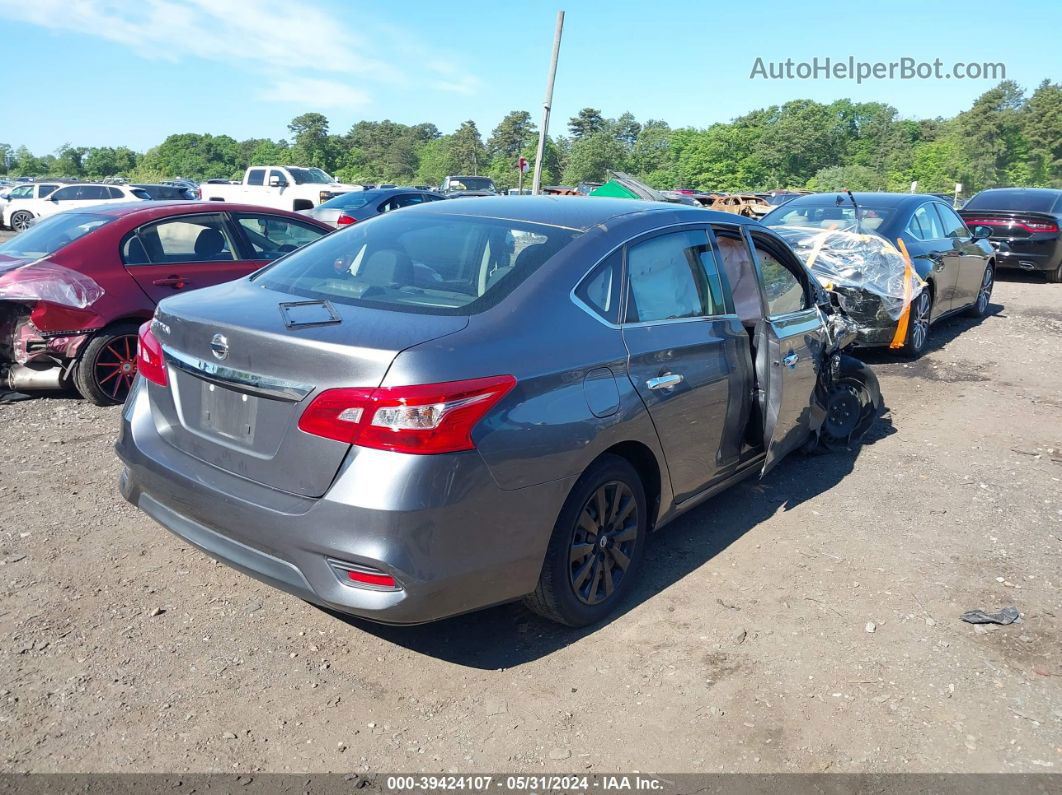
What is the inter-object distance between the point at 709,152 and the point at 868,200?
250ft

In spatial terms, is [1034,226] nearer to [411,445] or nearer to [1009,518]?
[1009,518]

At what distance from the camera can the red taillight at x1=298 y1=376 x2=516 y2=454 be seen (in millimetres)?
2627

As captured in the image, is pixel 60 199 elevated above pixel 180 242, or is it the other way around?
pixel 180 242

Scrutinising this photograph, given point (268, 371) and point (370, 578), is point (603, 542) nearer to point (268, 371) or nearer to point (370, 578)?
point (370, 578)

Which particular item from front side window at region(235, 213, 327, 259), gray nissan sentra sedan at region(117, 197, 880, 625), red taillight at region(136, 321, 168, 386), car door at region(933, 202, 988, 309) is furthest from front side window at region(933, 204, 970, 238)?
red taillight at region(136, 321, 168, 386)

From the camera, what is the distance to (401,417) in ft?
8.63

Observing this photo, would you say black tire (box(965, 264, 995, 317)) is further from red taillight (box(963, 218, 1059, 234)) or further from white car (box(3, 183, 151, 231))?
white car (box(3, 183, 151, 231))

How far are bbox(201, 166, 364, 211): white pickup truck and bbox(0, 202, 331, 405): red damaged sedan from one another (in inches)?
723

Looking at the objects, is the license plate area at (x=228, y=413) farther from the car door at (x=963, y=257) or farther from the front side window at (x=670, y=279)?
the car door at (x=963, y=257)

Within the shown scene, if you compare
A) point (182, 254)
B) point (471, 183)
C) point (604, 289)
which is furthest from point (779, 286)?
point (471, 183)

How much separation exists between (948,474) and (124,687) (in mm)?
5042

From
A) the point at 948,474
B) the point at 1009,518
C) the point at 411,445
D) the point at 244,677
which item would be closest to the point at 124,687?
the point at 244,677

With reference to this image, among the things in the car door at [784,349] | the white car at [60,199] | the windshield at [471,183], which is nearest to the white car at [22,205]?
the white car at [60,199]

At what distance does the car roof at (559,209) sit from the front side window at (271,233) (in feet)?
10.8
